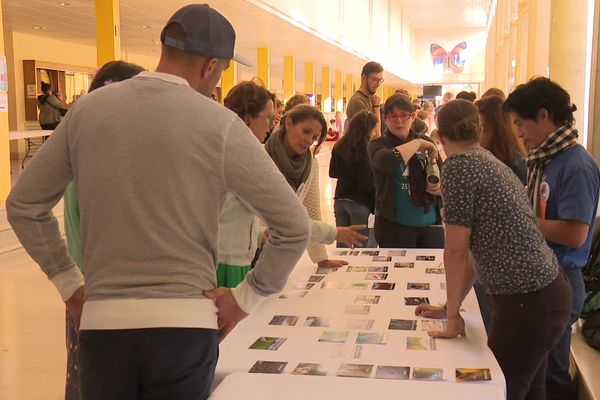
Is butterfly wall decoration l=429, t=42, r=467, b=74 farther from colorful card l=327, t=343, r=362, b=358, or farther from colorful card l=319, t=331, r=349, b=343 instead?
colorful card l=327, t=343, r=362, b=358

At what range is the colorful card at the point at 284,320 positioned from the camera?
8.54 ft

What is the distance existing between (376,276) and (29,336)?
2.69 meters

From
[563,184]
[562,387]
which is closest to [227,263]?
[563,184]

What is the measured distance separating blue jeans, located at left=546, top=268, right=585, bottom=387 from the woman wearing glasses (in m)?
1.28

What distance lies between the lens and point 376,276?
3.29 metres

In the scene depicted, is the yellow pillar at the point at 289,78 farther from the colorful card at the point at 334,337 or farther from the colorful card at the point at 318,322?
the colorful card at the point at 334,337

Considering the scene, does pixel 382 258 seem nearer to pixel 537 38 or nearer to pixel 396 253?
pixel 396 253

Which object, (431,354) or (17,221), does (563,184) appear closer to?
(431,354)

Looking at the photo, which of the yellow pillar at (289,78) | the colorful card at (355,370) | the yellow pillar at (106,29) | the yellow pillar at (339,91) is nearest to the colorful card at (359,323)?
the colorful card at (355,370)

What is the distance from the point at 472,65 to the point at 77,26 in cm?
3292

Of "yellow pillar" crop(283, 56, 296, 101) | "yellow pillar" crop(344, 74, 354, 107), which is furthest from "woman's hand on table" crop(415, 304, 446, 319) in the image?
"yellow pillar" crop(344, 74, 354, 107)

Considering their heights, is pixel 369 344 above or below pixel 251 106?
below

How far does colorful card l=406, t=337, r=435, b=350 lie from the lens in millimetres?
2318

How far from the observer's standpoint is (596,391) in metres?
3.11
